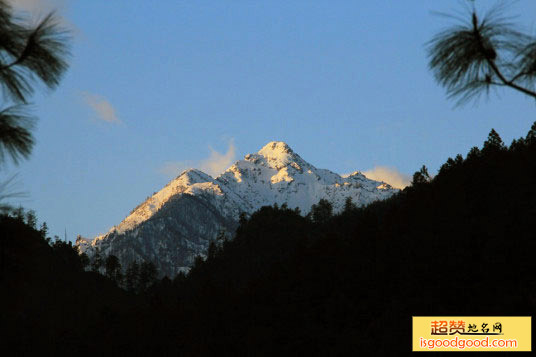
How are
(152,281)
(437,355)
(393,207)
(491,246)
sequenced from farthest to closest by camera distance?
(152,281) < (393,207) < (491,246) < (437,355)

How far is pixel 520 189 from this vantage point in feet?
335

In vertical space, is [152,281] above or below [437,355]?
above

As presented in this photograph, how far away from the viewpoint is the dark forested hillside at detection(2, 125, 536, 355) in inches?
3233

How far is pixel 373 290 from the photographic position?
98.4 m

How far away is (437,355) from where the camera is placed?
2336 inches

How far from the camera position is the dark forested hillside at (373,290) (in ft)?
269

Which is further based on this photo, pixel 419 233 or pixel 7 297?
pixel 419 233

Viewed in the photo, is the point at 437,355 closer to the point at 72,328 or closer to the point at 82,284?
the point at 72,328

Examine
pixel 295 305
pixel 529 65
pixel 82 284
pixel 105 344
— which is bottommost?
pixel 529 65

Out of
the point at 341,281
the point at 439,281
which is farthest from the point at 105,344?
the point at 439,281

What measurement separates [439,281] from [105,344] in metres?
38.1

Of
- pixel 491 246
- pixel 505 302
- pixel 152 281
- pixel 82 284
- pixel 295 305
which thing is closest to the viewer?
pixel 505 302

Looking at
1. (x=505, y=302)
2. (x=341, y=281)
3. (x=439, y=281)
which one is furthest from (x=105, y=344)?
(x=505, y=302)

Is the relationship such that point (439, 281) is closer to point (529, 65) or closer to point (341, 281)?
point (341, 281)
